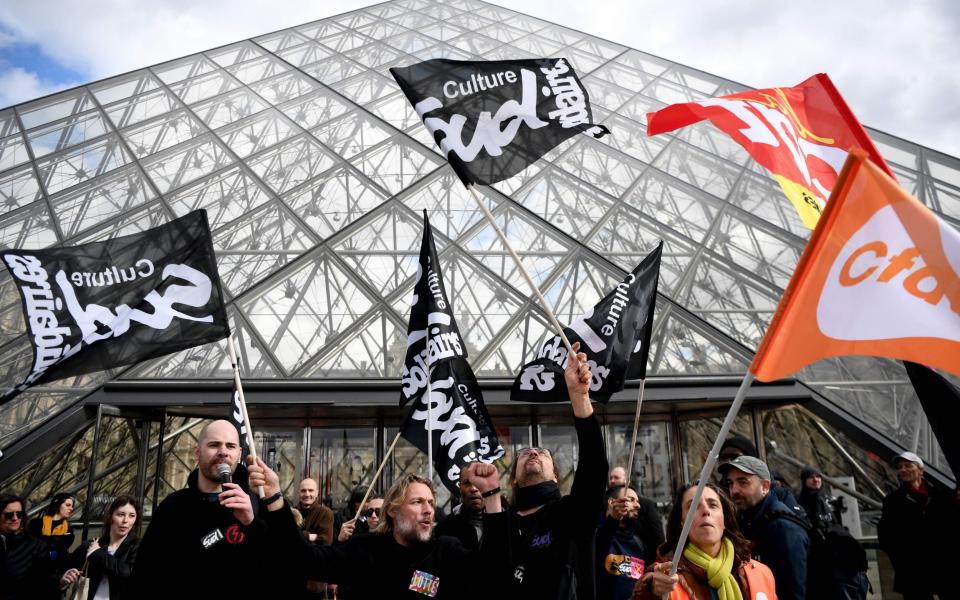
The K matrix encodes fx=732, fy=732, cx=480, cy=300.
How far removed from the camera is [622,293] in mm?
6816

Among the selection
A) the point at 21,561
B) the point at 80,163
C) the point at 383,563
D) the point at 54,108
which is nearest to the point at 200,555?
the point at 383,563

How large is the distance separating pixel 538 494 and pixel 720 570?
1.04 m

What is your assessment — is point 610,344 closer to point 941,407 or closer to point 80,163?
point 941,407

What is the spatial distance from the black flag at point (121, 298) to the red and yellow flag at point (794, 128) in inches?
136

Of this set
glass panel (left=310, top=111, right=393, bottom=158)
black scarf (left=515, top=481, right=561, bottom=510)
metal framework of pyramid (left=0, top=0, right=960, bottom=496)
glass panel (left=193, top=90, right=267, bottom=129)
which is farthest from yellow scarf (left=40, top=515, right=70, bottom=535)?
glass panel (left=193, top=90, right=267, bottom=129)

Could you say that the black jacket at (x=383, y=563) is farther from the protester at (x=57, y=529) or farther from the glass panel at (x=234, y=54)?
the glass panel at (x=234, y=54)

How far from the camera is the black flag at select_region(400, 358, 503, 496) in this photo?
20.7ft

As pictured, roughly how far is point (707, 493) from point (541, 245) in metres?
8.97

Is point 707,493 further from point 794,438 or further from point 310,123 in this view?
point 310,123

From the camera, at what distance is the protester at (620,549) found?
522 centimetres

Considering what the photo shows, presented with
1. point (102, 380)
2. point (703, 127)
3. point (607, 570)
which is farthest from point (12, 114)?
point (607, 570)

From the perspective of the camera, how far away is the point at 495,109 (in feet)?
17.0

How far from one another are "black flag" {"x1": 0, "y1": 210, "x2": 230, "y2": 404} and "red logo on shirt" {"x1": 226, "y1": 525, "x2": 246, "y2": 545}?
1.44 m

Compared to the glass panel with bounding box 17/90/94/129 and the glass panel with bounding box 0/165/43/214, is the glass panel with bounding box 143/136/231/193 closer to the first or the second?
the glass panel with bounding box 0/165/43/214
